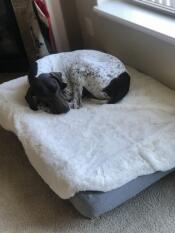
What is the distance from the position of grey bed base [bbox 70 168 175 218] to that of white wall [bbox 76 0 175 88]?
0.69 metres

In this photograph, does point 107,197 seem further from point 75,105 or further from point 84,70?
point 84,70

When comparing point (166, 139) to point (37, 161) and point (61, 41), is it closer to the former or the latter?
point (37, 161)

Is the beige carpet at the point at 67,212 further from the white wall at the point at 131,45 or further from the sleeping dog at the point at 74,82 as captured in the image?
the white wall at the point at 131,45

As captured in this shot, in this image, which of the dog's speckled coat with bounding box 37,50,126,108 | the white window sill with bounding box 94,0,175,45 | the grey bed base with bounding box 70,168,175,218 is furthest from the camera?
the dog's speckled coat with bounding box 37,50,126,108

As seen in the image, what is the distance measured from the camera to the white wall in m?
1.99

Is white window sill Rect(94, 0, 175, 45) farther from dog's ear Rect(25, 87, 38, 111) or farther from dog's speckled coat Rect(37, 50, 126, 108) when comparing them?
dog's ear Rect(25, 87, 38, 111)

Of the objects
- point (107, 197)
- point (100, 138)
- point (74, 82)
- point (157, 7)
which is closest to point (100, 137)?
point (100, 138)

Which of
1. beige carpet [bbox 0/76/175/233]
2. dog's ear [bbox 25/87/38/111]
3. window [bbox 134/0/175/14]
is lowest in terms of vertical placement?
beige carpet [bbox 0/76/175/233]

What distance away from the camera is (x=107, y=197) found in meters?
1.51

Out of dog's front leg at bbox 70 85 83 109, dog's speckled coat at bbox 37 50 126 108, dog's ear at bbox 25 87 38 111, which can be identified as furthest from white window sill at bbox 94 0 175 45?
dog's ear at bbox 25 87 38 111

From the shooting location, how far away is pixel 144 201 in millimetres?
1702

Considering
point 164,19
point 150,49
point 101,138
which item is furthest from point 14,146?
point 164,19

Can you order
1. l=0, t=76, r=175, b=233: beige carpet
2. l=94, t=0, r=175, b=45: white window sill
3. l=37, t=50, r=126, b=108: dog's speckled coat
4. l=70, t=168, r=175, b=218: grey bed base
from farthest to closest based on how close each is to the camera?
l=37, t=50, r=126, b=108: dog's speckled coat → l=94, t=0, r=175, b=45: white window sill → l=0, t=76, r=175, b=233: beige carpet → l=70, t=168, r=175, b=218: grey bed base

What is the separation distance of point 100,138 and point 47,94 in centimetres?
42
